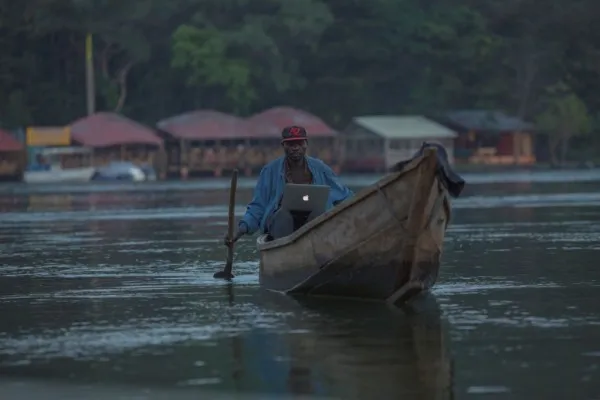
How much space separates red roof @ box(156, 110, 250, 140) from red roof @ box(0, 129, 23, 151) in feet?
23.7

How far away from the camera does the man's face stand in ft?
62.0

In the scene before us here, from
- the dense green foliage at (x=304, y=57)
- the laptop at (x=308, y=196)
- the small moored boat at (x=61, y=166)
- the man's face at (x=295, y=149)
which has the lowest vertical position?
the small moored boat at (x=61, y=166)

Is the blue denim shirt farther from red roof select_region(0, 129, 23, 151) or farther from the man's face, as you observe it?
red roof select_region(0, 129, 23, 151)

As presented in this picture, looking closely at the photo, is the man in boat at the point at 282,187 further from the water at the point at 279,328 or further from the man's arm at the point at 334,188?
the water at the point at 279,328

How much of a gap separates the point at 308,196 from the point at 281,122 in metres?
67.4

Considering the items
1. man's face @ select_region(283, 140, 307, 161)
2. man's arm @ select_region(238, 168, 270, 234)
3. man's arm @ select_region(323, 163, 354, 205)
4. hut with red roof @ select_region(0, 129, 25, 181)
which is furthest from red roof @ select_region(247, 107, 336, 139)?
man's face @ select_region(283, 140, 307, 161)

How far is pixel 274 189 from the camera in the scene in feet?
63.4

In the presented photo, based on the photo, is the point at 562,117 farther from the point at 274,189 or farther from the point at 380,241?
the point at 380,241

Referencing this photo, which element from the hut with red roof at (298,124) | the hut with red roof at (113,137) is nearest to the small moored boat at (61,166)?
the hut with red roof at (113,137)

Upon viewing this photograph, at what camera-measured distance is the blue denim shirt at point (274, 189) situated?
1923 centimetres

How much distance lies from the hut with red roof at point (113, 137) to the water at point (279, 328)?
52.3m

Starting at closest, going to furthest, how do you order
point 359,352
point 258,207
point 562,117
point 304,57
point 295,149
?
point 359,352 → point 295,149 → point 258,207 → point 562,117 → point 304,57

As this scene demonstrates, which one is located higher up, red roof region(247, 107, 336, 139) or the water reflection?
red roof region(247, 107, 336, 139)

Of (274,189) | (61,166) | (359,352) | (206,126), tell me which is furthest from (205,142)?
(359,352)
